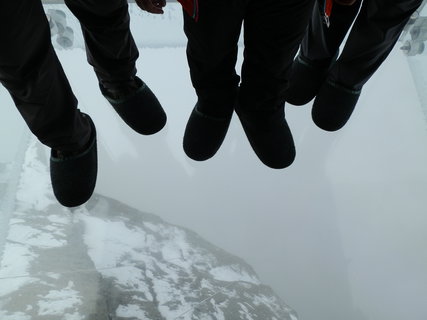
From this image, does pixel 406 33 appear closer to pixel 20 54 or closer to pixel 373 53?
pixel 373 53

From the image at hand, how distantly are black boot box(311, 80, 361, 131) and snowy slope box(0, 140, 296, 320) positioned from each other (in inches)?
23.0

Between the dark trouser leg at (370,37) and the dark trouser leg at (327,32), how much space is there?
0.05m

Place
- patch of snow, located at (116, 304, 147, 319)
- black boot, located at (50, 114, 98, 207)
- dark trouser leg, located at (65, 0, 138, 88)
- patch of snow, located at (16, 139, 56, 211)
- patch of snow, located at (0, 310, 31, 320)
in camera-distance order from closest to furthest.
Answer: dark trouser leg, located at (65, 0, 138, 88), black boot, located at (50, 114, 98, 207), patch of snow, located at (0, 310, 31, 320), patch of snow, located at (116, 304, 147, 319), patch of snow, located at (16, 139, 56, 211)

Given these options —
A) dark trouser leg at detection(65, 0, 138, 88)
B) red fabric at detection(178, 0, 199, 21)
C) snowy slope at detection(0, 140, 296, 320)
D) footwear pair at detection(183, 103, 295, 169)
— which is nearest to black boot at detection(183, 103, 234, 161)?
footwear pair at detection(183, 103, 295, 169)

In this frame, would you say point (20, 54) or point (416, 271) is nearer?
point (20, 54)

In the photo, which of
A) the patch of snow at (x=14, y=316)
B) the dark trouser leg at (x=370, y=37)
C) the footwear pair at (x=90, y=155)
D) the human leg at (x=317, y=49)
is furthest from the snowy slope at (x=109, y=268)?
the dark trouser leg at (x=370, y=37)

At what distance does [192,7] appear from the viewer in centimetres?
57

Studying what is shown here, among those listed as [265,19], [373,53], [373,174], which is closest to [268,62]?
[265,19]

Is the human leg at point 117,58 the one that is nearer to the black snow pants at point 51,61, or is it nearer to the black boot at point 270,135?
the black snow pants at point 51,61

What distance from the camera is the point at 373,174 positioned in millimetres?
1518

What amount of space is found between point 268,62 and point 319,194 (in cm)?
86

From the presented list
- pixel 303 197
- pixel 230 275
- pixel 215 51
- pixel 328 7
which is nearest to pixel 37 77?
pixel 215 51

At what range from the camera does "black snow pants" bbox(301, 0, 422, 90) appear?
2.25 feet

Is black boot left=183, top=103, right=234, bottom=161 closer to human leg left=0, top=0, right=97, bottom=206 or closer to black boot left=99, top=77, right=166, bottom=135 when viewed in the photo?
black boot left=99, top=77, right=166, bottom=135
